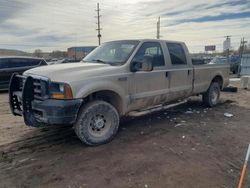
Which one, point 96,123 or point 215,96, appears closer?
point 96,123

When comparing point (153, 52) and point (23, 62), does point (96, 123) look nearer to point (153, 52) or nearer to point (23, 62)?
point (153, 52)

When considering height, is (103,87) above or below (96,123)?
above

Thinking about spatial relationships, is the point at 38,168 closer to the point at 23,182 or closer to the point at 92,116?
the point at 23,182

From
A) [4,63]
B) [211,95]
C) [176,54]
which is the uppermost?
[176,54]

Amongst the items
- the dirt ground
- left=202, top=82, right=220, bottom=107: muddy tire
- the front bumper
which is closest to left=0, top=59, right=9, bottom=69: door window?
the dirt ground

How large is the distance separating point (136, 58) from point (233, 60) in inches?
871

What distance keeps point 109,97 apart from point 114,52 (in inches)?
43.7

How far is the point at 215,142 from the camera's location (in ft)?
13.7

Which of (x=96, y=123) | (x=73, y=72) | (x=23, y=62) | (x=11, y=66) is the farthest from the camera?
(x=23, y=62)

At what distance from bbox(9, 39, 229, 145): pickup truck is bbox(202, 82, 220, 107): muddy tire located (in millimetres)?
1389

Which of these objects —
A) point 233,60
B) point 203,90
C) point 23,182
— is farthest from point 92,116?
point 233,60

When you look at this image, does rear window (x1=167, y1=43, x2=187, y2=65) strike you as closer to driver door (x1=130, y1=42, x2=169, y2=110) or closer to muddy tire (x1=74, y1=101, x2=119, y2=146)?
driver door (x1=130, y1=42, x2=169, y2=110)

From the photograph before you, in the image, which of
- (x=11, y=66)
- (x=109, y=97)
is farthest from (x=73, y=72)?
(x=11, y=66)

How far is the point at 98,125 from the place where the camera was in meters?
4.04
